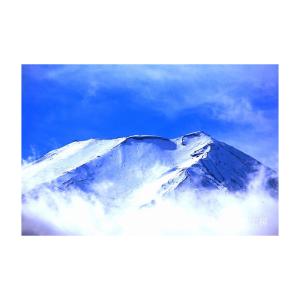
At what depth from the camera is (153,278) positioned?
12.7 ft

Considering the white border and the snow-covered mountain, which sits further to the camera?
the snow-covered mountain

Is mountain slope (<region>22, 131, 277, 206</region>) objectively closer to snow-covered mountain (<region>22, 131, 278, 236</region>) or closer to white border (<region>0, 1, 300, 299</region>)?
snow-covered mountain (<region>22, 131, 278, 236</region>)

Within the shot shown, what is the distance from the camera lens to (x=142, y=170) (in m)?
4.66

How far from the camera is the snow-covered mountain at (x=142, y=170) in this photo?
14.9ft

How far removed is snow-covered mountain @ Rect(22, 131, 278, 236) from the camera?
455cm

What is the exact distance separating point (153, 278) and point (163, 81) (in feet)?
5.71

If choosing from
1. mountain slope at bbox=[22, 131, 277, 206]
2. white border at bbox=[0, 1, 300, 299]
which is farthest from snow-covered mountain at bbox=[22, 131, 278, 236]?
white border at bbox=[0, 1, 300, 299]
